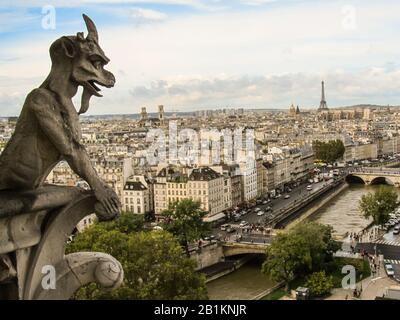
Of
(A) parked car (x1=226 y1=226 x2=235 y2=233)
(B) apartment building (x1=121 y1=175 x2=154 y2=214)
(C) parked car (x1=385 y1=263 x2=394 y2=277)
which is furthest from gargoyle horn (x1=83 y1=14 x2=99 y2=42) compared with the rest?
(B) apartment building (x1=121 y1=175 x2=154 y2=214)

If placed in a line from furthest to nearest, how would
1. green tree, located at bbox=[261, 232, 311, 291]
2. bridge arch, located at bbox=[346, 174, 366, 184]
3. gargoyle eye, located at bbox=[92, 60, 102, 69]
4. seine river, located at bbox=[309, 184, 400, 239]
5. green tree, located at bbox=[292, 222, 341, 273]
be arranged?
bridge arch, located at bbox=[346, 174, 366, 184], seine river, located at bbox=[309, 184, 400, 239], green tree, located at bbox=[292, 222, 341, 273], green tree, located at bbox=[261, 232, 311, 291], gargoyle eye, located at bbox=[92, 60, 102, 69]

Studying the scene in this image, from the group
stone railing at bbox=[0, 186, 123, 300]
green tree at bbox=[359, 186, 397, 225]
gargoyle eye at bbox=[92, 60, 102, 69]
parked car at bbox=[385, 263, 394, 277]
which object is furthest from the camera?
green tree at bbox=[359, 186, 397, 225]

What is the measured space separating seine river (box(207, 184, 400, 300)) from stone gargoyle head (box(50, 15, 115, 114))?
756 inches

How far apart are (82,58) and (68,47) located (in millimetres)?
117

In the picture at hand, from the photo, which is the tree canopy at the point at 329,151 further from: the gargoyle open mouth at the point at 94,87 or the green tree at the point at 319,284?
the gargoyle open mouth at the point at 94,87

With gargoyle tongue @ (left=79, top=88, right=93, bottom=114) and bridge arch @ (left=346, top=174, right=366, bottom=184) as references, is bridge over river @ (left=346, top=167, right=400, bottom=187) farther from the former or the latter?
gargoyle tongue @ (left=79, top=88, right=93, bottom=114)

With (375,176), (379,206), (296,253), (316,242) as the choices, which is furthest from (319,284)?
(375,176)

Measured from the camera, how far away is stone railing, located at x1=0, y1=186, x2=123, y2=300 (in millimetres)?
3932

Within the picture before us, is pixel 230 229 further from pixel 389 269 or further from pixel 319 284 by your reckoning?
pixel 319 284

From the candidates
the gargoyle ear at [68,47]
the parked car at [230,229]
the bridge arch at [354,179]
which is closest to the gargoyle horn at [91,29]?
the gargoyle ear at [68,47]

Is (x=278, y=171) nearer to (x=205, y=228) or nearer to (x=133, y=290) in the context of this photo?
(x=205, y=228)

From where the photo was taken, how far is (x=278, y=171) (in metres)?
54.9

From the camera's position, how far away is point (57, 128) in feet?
13.0
